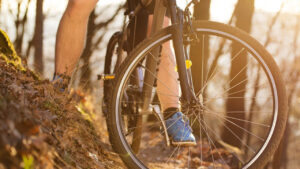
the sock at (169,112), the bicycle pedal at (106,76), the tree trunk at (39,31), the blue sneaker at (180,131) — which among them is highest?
the tree trunk at (39,31)

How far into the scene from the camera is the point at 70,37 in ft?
7.70

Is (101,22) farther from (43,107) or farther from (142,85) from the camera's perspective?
(43,107)

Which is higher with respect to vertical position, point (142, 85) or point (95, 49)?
point (95, 49)

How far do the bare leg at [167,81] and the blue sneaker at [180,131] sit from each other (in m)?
0.11

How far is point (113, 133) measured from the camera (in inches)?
71.9

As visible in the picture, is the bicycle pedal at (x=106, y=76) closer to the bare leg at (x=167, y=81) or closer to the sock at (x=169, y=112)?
the bare leg at (x=167, y=81)

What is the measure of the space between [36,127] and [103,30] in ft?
26.5

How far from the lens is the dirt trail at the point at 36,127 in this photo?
117cm

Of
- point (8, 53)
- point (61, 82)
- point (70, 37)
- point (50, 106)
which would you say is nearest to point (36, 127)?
point (50, 106)

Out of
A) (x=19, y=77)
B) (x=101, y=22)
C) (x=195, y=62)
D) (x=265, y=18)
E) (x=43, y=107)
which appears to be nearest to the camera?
(x=43, y=107)

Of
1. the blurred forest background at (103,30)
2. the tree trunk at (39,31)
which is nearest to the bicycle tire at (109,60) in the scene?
the blurred forest background at (103,30)

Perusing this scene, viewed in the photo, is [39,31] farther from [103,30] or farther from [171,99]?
[171,99]

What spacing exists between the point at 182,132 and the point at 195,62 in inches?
97.1

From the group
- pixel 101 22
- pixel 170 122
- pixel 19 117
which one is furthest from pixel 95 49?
pixel 19 117
